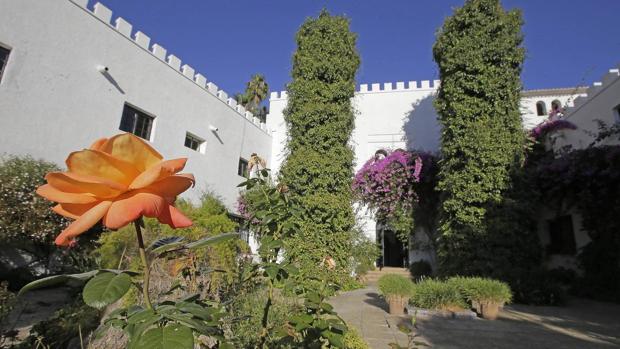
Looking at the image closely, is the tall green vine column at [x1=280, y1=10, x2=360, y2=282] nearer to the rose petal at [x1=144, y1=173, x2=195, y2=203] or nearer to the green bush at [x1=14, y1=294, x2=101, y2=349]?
the green bush at [x1=14, y1=294, x2=101, y2=349]

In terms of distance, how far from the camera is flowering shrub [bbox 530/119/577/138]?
1216cm

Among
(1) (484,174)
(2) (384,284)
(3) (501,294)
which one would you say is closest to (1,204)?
(2) (384,284)

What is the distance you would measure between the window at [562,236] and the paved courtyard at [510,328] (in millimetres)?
3861

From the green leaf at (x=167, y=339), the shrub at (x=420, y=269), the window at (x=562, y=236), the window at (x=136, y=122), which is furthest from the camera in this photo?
the shrub at (x=420, y=269)

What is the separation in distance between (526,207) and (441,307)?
15.7 ft

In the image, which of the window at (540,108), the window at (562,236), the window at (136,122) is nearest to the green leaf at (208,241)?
the window at (136,122)

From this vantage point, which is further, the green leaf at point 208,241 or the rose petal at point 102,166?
the green leaf at point 208,241

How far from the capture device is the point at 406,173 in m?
13.6

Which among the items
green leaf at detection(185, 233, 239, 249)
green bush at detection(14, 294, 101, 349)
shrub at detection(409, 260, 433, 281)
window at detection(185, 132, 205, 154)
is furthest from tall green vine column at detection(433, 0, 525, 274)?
green leaf at detection(185, 233, 239, 249)

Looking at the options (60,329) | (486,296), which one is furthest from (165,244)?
(486,296)

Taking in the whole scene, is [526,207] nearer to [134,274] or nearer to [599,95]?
[599,95]

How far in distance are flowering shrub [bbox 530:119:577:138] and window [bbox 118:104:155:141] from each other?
14825mm

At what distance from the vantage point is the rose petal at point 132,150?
68 centimetres

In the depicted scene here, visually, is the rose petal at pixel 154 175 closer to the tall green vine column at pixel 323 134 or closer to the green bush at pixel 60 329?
the green bush at pixel 60 329
